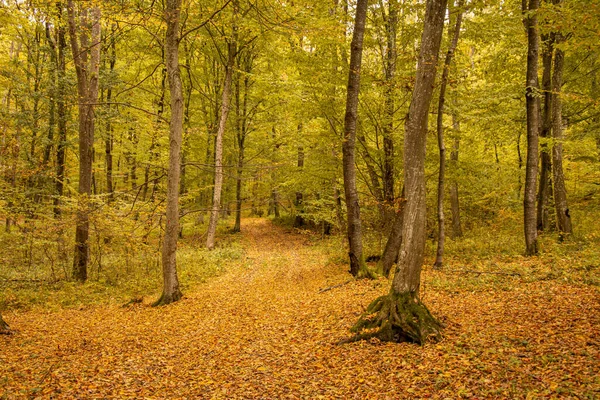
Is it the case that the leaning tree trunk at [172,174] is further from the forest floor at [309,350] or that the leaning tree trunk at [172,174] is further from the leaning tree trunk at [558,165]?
the leaning tree trunk at [558,165]

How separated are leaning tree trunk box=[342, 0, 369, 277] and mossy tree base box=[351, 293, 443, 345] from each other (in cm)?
433

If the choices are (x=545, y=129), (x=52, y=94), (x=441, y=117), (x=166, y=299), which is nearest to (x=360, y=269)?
(x=441, y=117)

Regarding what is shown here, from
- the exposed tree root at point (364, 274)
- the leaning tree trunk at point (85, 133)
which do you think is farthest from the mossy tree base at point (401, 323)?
the leaning tree trunk at point (85, 133)

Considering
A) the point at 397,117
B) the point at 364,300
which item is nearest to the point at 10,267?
the point at 364,300

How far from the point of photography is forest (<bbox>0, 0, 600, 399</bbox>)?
500 cm

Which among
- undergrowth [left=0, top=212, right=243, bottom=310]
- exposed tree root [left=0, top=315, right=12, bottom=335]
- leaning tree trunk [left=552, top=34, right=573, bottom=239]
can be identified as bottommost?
undergrowth [left=0, top=212, right=243, bottom=310]

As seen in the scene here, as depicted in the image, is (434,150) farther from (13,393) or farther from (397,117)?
(13,393)

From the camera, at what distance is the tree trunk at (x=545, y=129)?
11.9m

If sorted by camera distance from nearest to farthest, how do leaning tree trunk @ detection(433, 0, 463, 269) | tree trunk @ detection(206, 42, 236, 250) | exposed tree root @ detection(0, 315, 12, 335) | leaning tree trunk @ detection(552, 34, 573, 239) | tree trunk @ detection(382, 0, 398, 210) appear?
exposed tree root @ detection(0, 315, 12, 335)
leaning tree trunk @ detection(433, 0, 463, 269)
tree trunk @ detection(382, 0, 398, 210)
leaning tree trunk @ detection(552, 34, 573, 239)
tree trunk @ detection(206, 42, 236, 250)

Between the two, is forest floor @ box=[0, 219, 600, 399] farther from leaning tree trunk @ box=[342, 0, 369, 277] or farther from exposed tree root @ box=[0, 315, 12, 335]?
leaning tree trunk @ box=[342, 0, 369, 277]

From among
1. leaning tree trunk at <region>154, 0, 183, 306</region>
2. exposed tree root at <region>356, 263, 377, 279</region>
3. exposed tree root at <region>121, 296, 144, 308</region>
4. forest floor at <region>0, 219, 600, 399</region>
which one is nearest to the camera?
forest floor at <region>0, 219, 600, 399</region>

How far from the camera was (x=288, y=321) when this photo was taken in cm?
750

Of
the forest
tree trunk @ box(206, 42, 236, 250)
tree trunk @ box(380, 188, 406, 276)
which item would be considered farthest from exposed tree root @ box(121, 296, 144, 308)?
tree trunk @ box(206, 42, 236, 250)

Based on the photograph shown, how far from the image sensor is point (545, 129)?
1260cm
